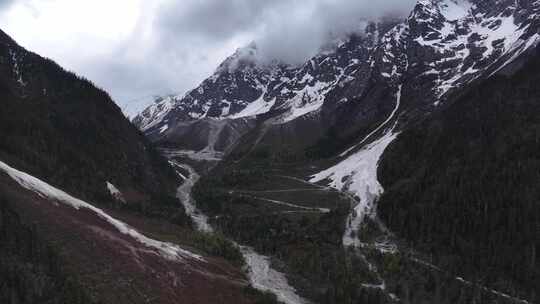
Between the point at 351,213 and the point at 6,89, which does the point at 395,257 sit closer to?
the point at 351,213

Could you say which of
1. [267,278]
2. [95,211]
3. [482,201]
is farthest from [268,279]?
[482,201]

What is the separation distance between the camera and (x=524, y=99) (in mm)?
198750

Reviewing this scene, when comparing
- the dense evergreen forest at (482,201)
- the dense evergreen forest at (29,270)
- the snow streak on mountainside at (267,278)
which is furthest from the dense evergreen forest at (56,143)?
the dense evergreen forest at (482,201)

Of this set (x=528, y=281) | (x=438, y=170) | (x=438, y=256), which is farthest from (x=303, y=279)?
(x=438, y=170)

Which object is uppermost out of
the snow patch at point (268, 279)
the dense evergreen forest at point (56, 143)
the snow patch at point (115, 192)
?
the dense evergreen forest at point (56, 143)

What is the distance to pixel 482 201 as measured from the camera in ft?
488

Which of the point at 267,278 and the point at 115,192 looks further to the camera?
the point at 115,192

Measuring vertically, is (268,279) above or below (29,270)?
below

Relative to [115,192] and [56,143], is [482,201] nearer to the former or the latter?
[115,192]

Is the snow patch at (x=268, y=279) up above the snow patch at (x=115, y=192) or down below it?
below

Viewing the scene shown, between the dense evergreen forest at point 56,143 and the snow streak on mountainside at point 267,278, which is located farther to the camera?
the dense evergreen forest at point 56,143

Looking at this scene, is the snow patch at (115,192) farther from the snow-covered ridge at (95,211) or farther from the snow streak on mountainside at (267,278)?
the snow-covered ridge at (95,211)

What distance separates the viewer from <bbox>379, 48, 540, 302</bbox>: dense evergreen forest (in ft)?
410

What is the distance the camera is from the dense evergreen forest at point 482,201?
125m
